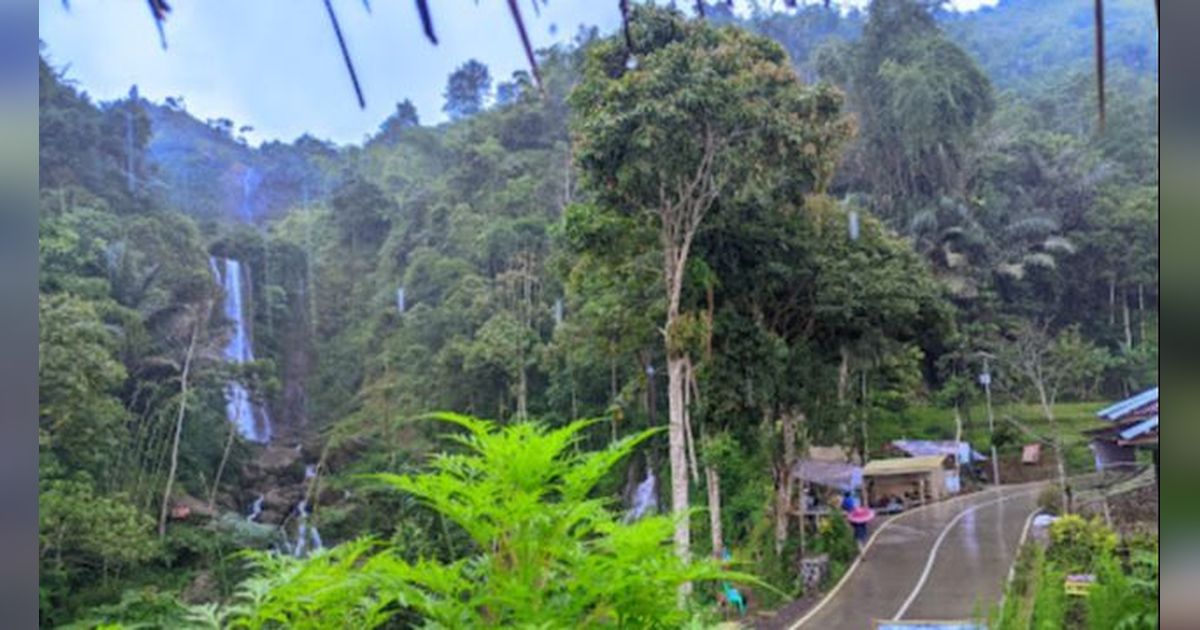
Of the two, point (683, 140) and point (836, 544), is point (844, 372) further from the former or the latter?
point (683, 140)

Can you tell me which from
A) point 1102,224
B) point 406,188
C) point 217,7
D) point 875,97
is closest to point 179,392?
point 406,188

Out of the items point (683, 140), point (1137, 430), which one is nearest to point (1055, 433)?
point (1137, 430)

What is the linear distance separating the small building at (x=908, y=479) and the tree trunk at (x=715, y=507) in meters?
0.39

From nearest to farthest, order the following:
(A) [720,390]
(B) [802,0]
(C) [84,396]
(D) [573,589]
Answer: (D) [573,589]
(B) [802,0]
(C) [84,396]
(A) [720,390]

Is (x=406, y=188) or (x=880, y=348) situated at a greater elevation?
(x=406, y=188)

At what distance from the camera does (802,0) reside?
7.25ft

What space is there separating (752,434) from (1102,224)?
1.03m

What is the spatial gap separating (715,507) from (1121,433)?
101 centimetres

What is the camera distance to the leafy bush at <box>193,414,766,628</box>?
131cm

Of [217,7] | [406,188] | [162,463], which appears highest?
[217,7]

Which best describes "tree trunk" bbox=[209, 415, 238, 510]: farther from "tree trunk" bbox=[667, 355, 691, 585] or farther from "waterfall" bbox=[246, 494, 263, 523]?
"tree trunk" bbox=[667, 355, 691, 585]

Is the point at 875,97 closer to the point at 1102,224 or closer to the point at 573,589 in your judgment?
the point at 1102,224

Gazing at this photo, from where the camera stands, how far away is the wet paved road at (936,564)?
2.53m

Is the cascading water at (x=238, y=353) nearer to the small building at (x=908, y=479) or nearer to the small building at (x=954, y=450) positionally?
the small building at (x=908, y=479)
